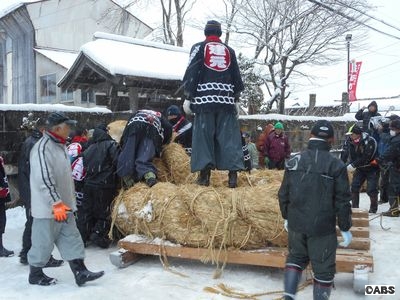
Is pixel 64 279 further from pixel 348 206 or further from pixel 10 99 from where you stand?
pixel 10 99

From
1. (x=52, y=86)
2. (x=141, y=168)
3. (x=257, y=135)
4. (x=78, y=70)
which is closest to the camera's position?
(x=141, y=168)

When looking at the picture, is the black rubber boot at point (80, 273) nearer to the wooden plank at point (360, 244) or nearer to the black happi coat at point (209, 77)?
the black happi coat at point (209, 77)

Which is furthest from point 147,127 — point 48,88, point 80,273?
point 48,88

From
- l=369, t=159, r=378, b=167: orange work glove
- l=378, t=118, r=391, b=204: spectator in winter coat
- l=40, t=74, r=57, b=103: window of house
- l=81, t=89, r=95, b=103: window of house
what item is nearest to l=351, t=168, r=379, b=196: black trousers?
l=369, t=159, r=378, b=167: orange work glove

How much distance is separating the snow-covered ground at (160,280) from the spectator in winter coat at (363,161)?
2.44 m

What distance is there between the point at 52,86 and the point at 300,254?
683 inches

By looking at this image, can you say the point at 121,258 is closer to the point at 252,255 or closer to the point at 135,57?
the point at 252,255

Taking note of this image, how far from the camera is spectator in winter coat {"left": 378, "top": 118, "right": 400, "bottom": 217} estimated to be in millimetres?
7496

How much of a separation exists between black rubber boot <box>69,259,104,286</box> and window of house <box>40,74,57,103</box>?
15816mm

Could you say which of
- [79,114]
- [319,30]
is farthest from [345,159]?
[319,30]

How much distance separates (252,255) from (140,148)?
2.11 metres

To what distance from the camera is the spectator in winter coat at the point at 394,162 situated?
750cm

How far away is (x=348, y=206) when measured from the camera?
343cm

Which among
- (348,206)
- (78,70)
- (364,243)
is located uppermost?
(78,70)
